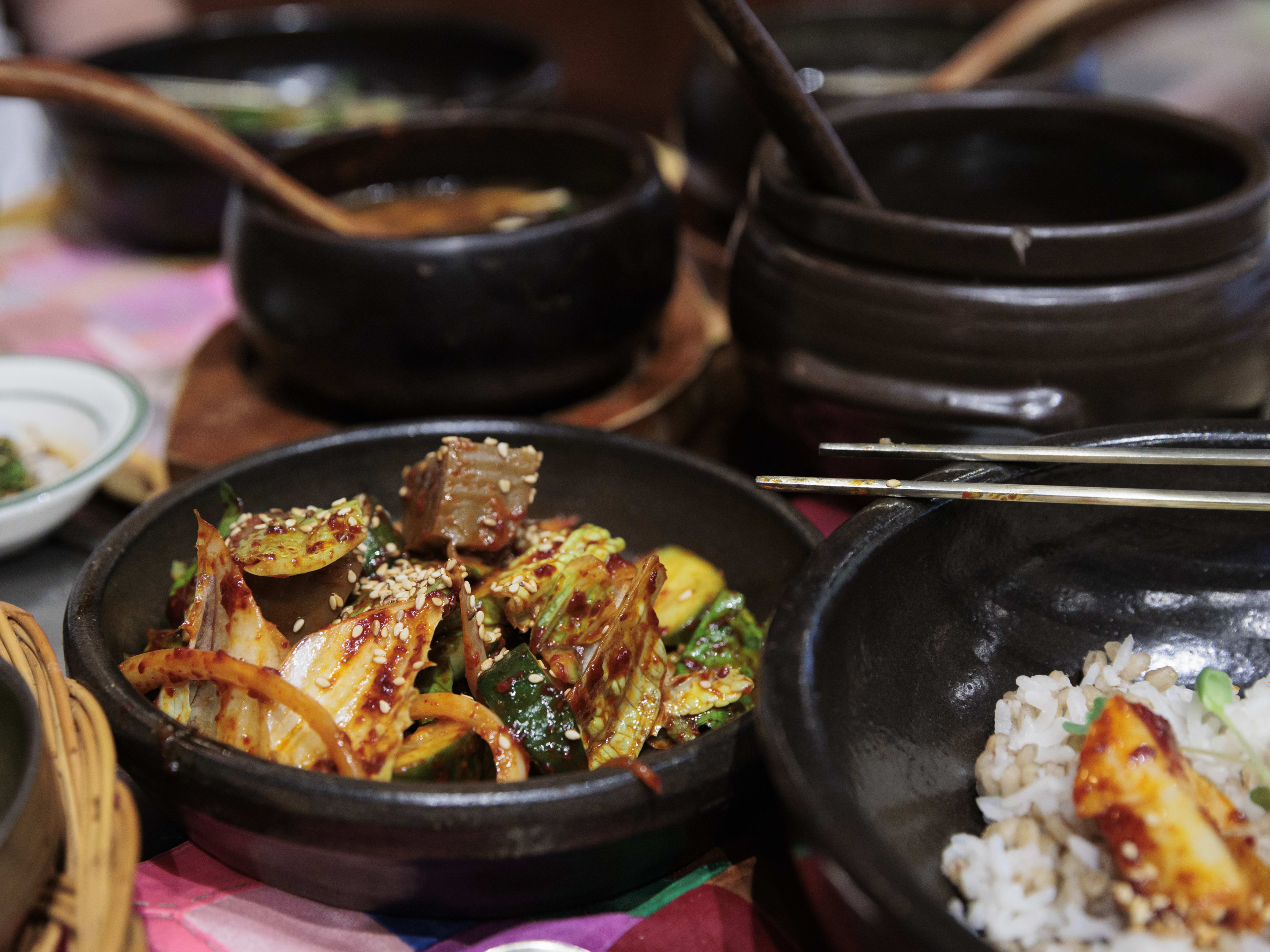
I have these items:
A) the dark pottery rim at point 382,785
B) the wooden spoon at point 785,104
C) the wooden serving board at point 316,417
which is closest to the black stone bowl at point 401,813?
the dark pottery rim at point 382,785

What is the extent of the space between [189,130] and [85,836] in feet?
4.65

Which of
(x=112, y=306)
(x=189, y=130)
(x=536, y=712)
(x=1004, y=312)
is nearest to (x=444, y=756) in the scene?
(x=536, y=712)

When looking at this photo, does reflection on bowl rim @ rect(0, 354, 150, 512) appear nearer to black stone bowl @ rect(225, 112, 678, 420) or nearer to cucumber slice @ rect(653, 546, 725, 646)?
black stone bowl @ rect(225, 112, 678, 420)

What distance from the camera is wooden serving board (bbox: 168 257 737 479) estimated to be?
73.3 inches

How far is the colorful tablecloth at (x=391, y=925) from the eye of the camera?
1058mm

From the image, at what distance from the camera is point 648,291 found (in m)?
1.96

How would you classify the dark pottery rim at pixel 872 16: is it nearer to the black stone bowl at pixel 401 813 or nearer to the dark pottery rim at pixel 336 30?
the dark pottery rim at pixel 336 30

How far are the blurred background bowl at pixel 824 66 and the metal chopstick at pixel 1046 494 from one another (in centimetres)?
87

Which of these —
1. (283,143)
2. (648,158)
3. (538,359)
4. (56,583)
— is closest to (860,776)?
(538,359)

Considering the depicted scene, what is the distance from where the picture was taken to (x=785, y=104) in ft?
4.89

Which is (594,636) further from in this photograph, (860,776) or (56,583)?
(56,583)

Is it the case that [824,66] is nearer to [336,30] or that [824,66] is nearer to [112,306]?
[336,30]

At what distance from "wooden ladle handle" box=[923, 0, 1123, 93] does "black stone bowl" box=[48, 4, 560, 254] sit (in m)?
1.13

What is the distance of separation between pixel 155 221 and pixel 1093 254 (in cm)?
237
